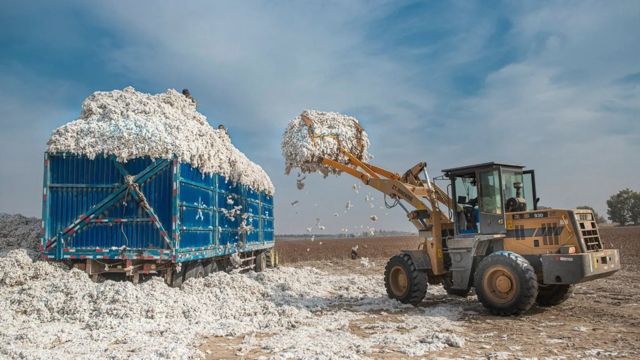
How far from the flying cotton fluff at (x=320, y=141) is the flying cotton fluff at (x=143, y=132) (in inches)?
71.5

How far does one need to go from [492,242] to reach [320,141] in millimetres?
4704

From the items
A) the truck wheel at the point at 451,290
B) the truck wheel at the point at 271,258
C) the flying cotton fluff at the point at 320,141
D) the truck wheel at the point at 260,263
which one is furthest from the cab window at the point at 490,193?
the truck wheel at the point at 271,258

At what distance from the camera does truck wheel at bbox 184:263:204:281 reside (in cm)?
1177

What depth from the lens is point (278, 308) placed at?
10.5m

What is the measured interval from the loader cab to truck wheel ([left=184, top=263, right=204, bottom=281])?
19.4ft

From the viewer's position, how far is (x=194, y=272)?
1202cm

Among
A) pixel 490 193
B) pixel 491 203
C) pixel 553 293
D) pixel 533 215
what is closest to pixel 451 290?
pixel 553 293

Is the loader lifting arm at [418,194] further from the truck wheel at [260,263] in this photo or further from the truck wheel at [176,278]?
the truck wheel at [260,263]

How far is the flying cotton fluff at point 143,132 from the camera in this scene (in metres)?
11.1

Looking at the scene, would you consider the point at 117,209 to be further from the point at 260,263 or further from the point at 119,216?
the point at 260,263

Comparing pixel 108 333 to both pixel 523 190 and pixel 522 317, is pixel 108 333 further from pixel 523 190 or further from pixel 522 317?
pixel 523 190

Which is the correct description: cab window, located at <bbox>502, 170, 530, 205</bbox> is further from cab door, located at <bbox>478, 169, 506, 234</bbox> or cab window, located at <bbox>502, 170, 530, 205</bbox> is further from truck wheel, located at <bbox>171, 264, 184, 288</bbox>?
truck wheel, located at <bbox>171, 264, 184, 288</bbox>

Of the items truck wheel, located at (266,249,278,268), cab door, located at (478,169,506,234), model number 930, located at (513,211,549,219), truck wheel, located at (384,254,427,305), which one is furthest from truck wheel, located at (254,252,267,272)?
model number 930, located at (513,211,549,219)

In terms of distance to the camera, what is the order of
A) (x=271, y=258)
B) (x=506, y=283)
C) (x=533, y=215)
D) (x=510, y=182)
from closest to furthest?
(x=506, y=283), (x=533, y=215), (x=510, y=182), (x=271, y=258)
